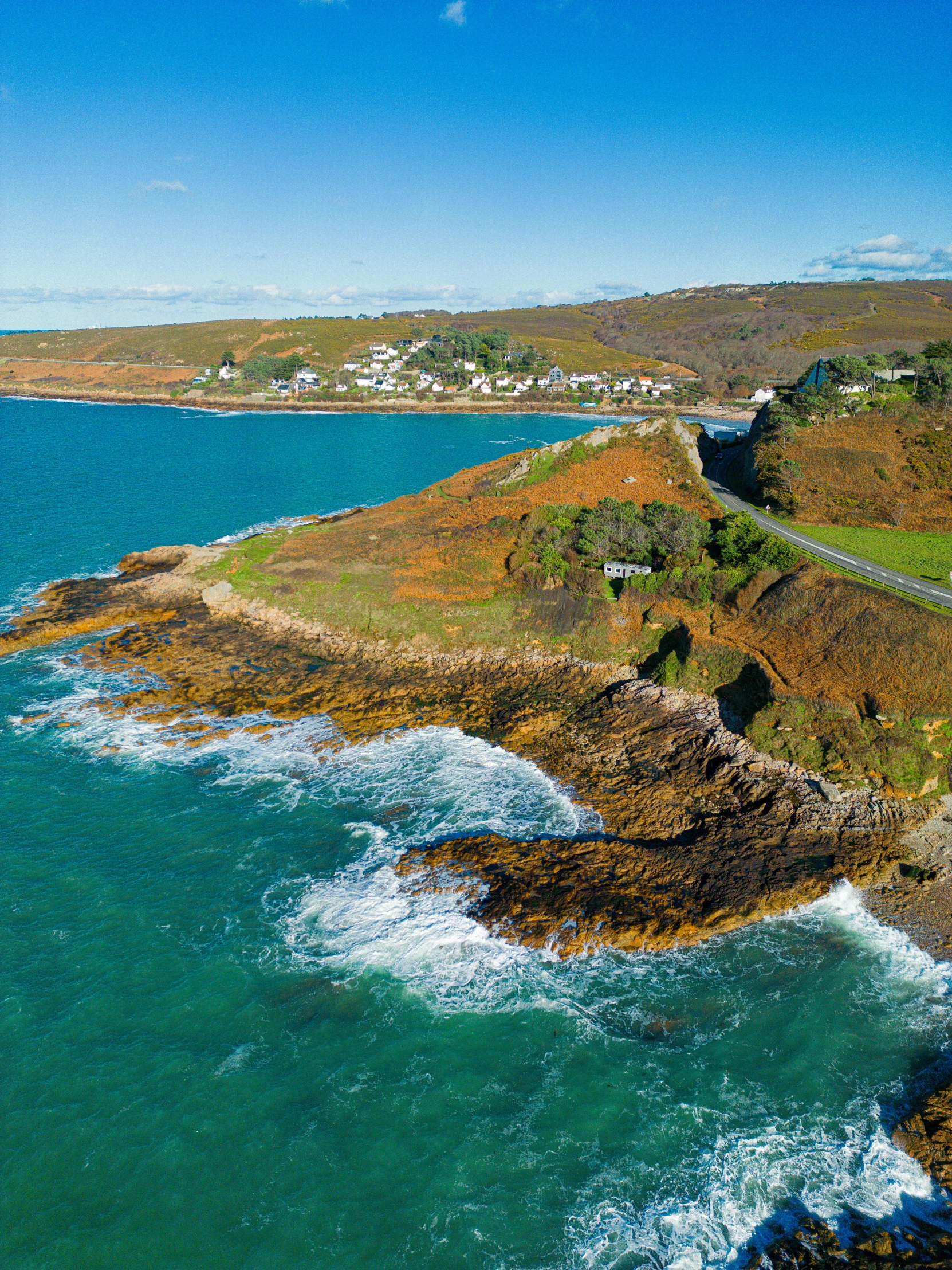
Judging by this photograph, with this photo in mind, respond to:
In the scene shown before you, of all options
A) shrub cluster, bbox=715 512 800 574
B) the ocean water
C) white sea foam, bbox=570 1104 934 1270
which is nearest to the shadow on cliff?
shrub cluster, bbox=715 512 800 574

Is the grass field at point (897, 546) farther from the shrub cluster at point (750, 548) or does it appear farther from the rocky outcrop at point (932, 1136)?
the rocky outcrop at point (932, 1136)

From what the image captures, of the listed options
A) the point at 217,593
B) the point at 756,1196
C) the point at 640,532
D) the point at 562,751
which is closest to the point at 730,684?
the point at 562,751

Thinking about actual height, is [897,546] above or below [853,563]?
above

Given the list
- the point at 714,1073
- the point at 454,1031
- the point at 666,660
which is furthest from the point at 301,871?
the point at 666,660

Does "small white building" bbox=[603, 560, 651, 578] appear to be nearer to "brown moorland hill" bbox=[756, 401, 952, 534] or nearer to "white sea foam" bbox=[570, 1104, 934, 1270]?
"brown moorland hill" bbox=[756, 401, 952, 534]

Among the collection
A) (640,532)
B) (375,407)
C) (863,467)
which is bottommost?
(640,532)

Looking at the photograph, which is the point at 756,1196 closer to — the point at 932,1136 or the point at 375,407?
the point at 932,1136

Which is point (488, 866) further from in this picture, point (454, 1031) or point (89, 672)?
point (89, 672)
